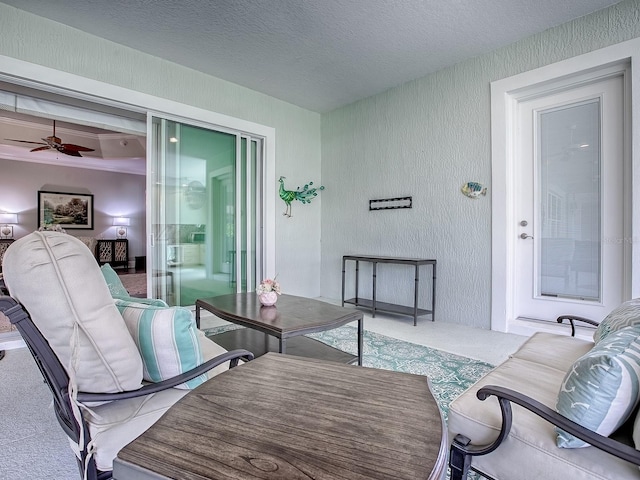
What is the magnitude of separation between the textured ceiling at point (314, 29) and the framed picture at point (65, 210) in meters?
5.88

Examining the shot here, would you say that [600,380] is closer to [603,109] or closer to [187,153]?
[603,109]

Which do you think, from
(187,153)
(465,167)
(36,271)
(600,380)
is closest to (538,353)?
(600,380)

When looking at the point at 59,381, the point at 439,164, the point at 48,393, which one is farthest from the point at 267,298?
the point at 439,164

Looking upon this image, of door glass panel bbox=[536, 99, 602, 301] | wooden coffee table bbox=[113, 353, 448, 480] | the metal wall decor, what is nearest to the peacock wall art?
the metal wall decor

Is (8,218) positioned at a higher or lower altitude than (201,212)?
higher

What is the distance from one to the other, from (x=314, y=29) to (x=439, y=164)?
6.17 ft

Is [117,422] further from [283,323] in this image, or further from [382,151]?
[382,151]

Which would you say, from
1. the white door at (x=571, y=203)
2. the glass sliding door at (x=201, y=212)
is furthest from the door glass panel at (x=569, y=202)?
the glass sliding door at (x=201, y=212)

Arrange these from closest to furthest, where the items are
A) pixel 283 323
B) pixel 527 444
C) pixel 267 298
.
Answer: pixel 527 444, pixel 283 323, pixel 267 298

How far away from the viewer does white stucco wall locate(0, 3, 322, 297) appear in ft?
9.26

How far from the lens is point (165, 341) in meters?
1.10

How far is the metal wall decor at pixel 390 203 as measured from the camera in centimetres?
409

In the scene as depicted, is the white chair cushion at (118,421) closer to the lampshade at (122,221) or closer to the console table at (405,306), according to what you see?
the console table at (405,306)

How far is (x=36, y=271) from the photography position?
34.1 inches
